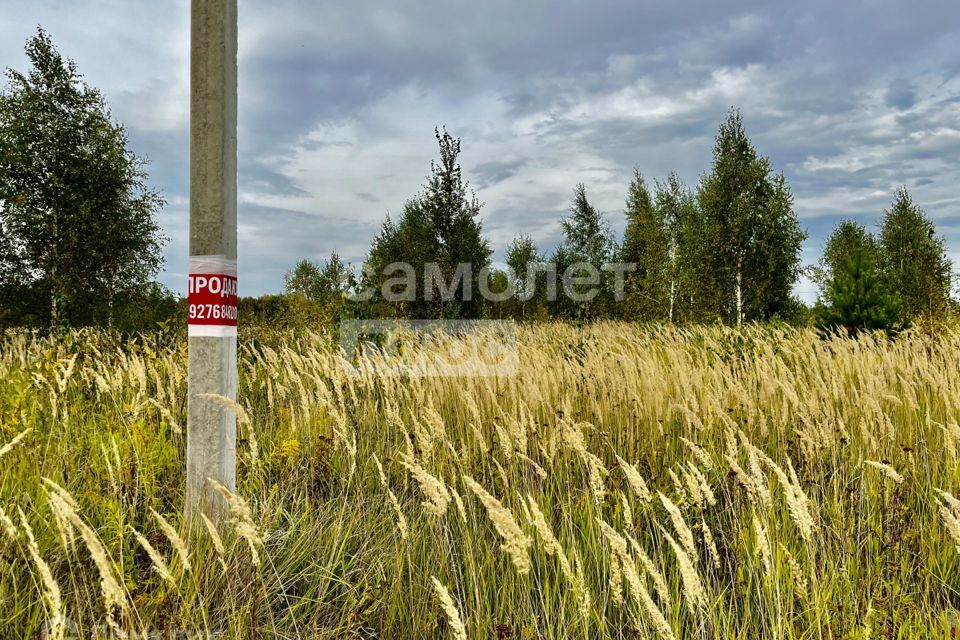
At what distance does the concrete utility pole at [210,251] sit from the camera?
2.68 meters

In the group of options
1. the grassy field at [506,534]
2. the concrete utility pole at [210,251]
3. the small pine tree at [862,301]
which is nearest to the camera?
the grassy field at [506,534]

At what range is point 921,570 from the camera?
245 centimetres

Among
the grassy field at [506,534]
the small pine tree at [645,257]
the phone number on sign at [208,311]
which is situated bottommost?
the grassy field at [506,534]

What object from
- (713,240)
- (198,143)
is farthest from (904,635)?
(713,240)

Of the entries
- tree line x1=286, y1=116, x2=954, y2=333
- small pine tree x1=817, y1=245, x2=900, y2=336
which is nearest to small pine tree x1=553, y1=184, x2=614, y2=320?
tree line x1=286, y1=116, x2=954, y2=333

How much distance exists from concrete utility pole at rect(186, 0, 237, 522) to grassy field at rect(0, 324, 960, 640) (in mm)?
236

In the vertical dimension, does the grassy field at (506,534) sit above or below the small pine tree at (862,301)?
below

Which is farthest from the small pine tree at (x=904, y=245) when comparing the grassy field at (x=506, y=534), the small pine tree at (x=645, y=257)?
the grassy field at (x=506, y=534)

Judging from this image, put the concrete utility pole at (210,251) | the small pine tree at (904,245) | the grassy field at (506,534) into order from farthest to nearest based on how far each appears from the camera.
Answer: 1. the small pine tree at (904,245)
2. the concrete utility pole at (210,251)
3. the grassy field at (506,534)

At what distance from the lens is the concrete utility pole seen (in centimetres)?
268

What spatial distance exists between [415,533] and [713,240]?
692 inches

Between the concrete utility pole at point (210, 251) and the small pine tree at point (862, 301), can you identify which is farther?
the small pine tree at point (862, 301)

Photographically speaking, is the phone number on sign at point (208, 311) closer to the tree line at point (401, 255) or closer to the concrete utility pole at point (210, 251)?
A: the concrete utility pole at point (210, 251)

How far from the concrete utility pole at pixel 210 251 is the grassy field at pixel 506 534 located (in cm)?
24
